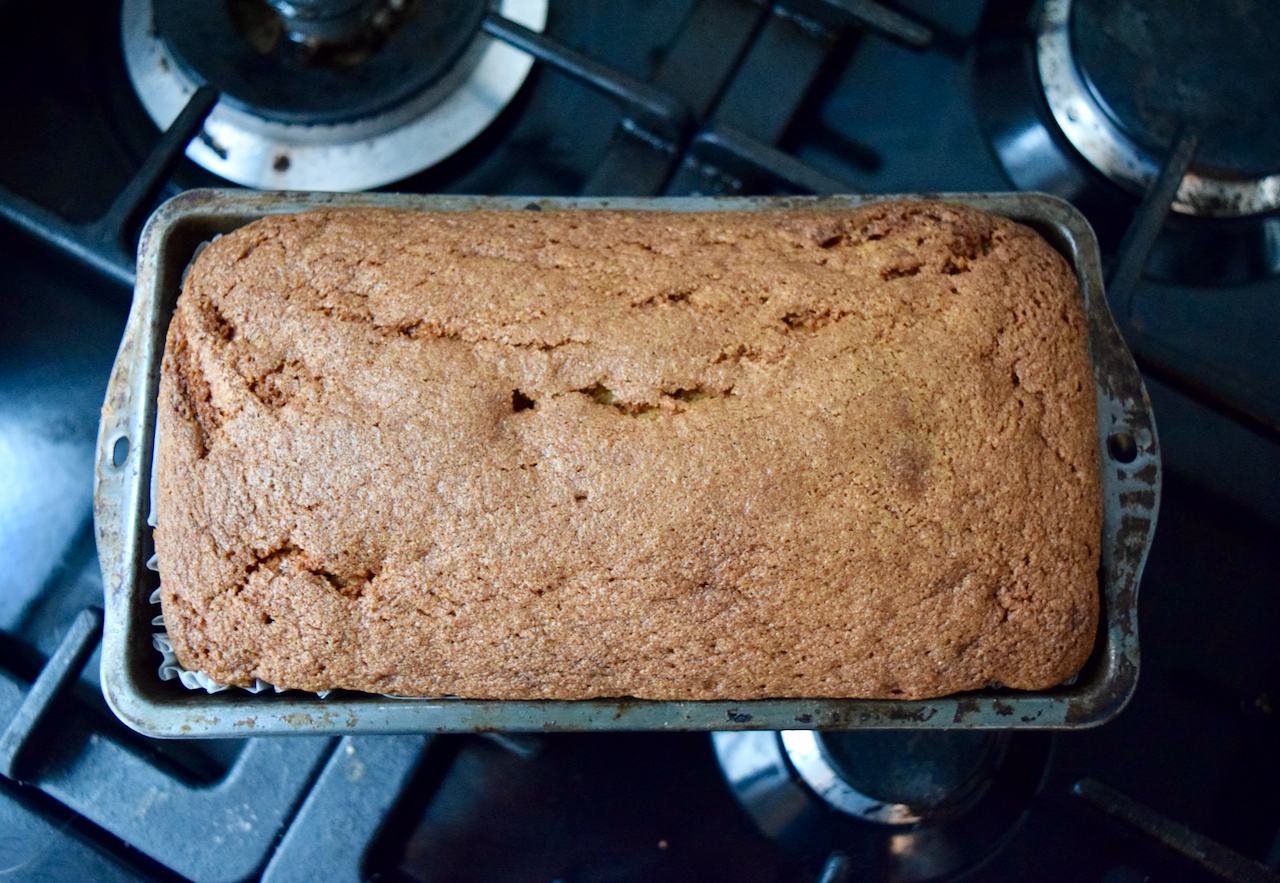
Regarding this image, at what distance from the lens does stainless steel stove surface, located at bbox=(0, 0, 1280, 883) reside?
1.14 metres

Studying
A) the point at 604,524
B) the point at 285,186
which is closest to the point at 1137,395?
the point at 604,524

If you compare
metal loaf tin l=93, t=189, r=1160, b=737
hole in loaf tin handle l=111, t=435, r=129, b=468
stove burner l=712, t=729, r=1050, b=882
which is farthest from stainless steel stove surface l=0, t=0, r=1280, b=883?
hole in loaf tin handle l=111, t=435, r=129, b=468

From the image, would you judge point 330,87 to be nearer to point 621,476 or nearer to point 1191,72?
point 621,476

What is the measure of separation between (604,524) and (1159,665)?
0.94m

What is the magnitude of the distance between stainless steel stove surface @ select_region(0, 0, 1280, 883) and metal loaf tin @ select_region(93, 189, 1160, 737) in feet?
0.48

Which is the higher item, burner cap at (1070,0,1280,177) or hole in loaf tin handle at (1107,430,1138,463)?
burner cap at (1070,0,1280,177)

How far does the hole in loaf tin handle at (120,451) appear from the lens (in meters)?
1.02

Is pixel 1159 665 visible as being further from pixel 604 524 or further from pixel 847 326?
pixel 604 524

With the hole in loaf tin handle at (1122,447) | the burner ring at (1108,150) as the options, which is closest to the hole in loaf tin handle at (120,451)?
the hole in loaf tin handle at (1122,447)

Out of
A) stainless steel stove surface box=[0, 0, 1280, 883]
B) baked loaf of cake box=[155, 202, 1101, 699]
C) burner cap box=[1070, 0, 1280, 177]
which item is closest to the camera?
baked loaf of cake box=[155, 202, 1101, 699]

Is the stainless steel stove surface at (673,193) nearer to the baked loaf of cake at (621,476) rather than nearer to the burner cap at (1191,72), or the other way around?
the burner cap at (1191,72)

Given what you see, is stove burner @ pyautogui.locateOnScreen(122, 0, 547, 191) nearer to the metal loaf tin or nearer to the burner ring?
the metal loaf tin

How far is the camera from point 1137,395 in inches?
41.2

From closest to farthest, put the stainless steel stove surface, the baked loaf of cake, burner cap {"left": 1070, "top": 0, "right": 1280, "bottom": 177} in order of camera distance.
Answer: the baked loaf of cake < the stainless steel stove surface < burner cap {"left": 1070, "top": 0, "right": 1280, "bottom": 177}
